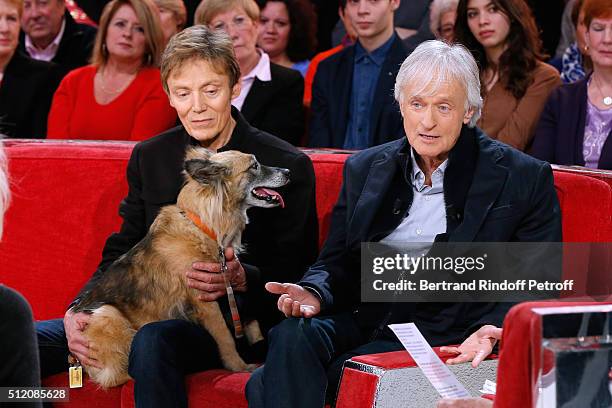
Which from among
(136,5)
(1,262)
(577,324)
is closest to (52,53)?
(136,5)

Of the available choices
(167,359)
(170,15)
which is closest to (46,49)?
(170,15)

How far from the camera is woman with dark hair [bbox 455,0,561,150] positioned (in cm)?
498

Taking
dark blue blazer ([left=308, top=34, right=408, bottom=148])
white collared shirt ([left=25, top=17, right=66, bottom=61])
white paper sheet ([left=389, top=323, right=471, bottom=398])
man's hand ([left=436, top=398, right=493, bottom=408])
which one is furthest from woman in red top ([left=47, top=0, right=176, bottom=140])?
man's hand ([left=436, top=398, right=493, bottom=408])

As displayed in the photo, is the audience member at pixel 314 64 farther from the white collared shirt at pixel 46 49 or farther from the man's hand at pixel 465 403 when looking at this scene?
the man's hand at pixel 465 403

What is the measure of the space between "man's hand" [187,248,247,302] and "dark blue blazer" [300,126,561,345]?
33cm

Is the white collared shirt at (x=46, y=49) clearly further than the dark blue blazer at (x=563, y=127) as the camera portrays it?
Yes

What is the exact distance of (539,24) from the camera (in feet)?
21.5

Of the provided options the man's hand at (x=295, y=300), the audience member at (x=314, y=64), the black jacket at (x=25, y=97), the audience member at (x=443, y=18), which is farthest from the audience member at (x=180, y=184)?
the audience member at (x=443, y=18)

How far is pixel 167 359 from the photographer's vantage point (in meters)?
3.57

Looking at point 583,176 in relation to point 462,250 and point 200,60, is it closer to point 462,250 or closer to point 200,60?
point 462,250

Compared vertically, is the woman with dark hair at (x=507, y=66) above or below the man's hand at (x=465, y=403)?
Answer: above

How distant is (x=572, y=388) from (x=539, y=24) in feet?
15.4

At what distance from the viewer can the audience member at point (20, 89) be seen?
→ 5.75 meters

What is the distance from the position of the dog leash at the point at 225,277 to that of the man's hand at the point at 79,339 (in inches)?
19.9
